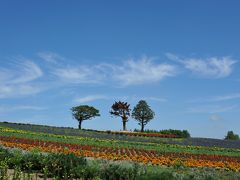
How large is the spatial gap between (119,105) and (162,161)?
165ft

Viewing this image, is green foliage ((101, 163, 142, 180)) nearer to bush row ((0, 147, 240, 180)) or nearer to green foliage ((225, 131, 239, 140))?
bush row ((0, 147, 240, 180))

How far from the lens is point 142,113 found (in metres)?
67.3

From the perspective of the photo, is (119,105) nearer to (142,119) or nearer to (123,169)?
(142,119)

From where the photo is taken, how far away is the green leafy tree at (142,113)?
220 ft

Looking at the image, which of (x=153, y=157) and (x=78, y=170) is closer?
(x=78, y=170)

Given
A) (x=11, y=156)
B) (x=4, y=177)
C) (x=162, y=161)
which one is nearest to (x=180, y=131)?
(x=162, y=161)

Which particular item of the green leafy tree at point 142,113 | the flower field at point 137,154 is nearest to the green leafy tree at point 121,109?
the green leafy tree at point 142,113

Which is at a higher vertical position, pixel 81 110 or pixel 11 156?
pixel 81 110

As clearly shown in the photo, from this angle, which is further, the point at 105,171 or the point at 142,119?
the point at 142,119

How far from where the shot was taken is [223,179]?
12.6 metres

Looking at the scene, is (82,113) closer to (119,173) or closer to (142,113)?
(142,113)

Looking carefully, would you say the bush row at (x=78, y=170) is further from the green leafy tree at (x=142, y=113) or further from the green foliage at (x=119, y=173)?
the green leafy tree at (x=142, y=113)

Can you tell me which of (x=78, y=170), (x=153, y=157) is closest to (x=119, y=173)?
(x=78, y=170)

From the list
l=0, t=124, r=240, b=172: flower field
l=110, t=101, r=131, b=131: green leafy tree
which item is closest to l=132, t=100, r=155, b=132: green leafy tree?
l=110, t=101, r=131, b=131: green leafy tree
